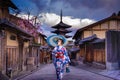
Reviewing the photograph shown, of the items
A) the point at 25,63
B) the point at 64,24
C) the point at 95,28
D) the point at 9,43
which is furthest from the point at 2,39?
the point at 64,24

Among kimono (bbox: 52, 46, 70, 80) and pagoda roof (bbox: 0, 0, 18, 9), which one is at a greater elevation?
pagoda roof (bbox: 0, 0, 18, 9)

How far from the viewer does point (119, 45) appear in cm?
2345

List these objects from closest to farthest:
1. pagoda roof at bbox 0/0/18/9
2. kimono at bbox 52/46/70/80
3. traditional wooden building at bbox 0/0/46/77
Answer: kimono at bbox 52/46/70/80 → traditional wooden building at bbox 0/0/46/77 → pagoda roof at bbox 0/0/18/9

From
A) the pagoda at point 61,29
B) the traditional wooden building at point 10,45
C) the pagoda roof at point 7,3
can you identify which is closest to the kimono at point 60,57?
the traditional wooden building at point 10,45

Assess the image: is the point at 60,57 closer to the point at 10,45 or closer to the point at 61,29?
the point at 10,45

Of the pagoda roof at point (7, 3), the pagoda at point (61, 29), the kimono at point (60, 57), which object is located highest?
the pagoda at point (61, 29)

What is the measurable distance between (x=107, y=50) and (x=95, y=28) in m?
18.6

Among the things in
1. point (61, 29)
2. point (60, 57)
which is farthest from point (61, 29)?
point (60, 57)

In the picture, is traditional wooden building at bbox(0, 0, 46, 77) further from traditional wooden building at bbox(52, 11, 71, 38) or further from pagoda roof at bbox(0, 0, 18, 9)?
traditional wooden building at bbox(52, 11, 71, 38)

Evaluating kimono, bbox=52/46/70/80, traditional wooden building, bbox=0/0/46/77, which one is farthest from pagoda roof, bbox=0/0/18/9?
kimono, bbox=52/46/70/80

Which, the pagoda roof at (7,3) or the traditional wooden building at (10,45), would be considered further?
the pagoda roof at (7,3)

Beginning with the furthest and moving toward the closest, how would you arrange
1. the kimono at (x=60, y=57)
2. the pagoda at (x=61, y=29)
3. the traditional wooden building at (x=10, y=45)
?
1. the pagoda at (x=61, y=29)
2. the traditional wooden building at (x=10, y=45)
3. the kimono at (x=60, y=57)

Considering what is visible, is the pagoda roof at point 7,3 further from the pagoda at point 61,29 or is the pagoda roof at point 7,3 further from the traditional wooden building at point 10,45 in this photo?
the pagoda at point 61,29

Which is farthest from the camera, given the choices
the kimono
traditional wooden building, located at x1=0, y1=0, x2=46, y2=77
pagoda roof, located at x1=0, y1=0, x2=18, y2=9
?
pagoda roof, located at x1=0, y1=0, x2=18, y2=9
